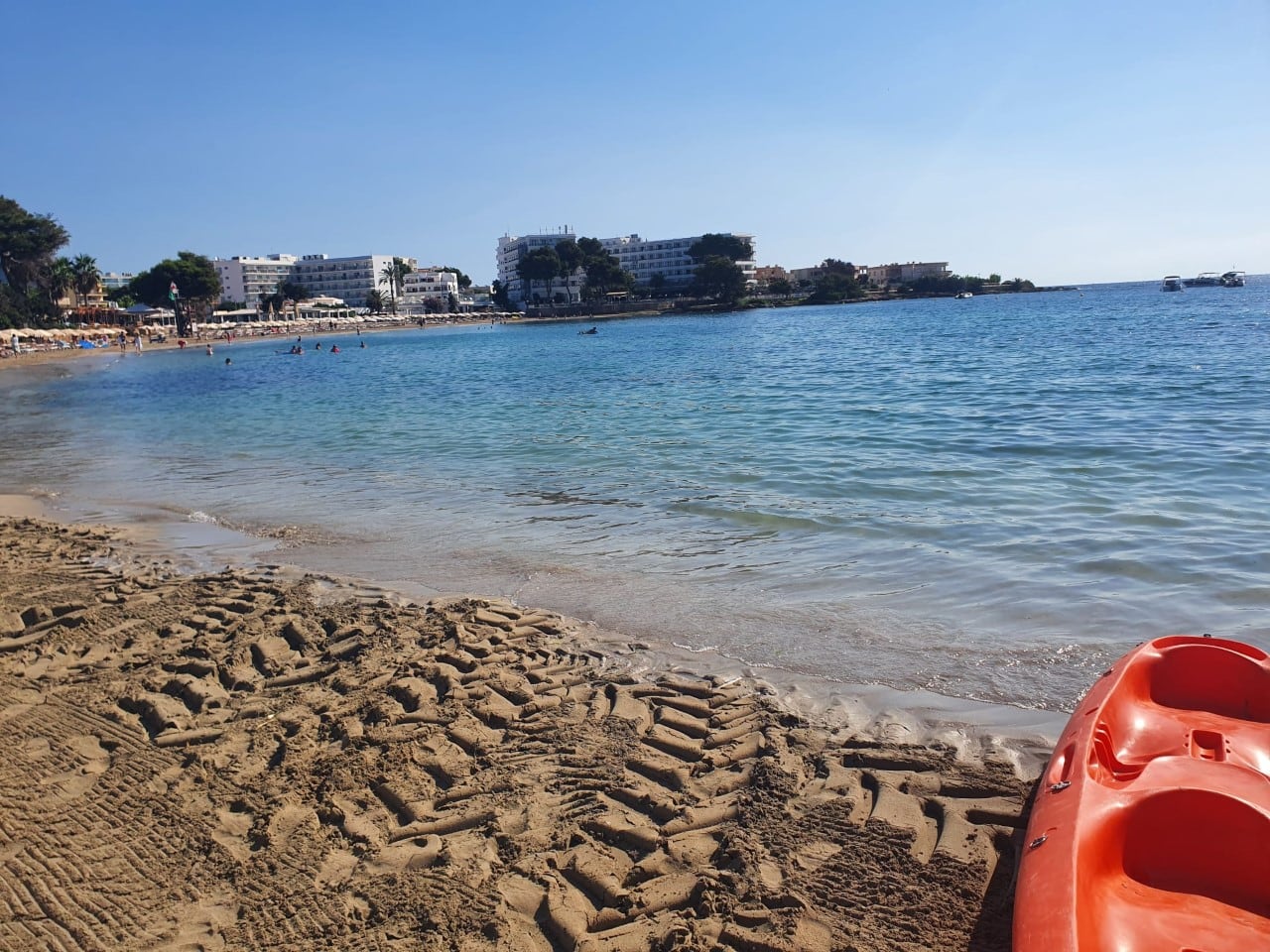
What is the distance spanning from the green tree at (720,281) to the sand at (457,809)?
132785mm

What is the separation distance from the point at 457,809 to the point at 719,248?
518 feet

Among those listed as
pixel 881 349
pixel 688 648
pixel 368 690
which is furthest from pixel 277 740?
pixel 881 349

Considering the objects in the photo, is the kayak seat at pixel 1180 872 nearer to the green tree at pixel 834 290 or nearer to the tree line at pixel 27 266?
the tree line at pixel 27 266

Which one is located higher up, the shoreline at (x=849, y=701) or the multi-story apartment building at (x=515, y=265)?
the multi-story apartment building at (x=515, y=265)

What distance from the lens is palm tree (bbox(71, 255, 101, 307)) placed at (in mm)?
96812

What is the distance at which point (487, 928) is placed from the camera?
294 centimetres

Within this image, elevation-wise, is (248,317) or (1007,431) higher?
(248,317)

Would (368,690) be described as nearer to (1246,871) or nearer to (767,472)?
(1246,871)

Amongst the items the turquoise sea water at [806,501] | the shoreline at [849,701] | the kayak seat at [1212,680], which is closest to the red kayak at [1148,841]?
the kayak seat at [1212,680]

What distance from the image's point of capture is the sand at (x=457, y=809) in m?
2.97

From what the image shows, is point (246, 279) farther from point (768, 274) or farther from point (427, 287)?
point (768, 274)

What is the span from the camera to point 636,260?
577ft

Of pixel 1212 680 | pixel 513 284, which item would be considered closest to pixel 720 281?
pixel 513 284

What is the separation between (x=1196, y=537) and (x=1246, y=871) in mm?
6072
